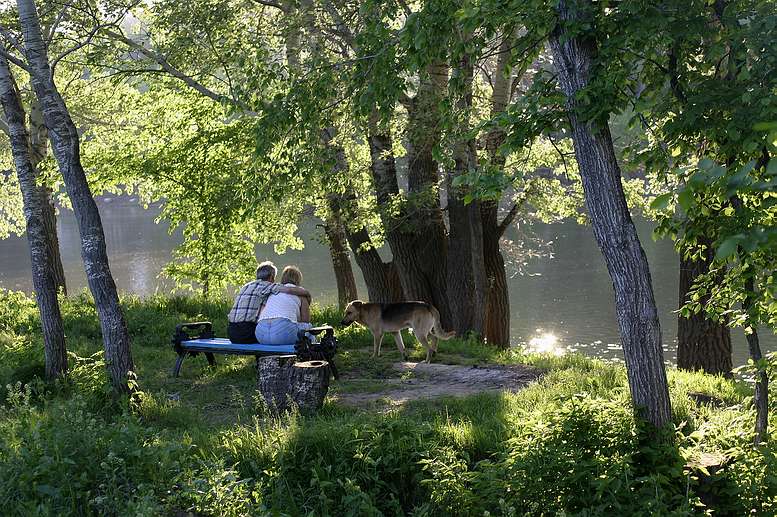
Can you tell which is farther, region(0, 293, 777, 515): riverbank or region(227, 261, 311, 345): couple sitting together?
region(227, 261, 311, 345): couple sitting together

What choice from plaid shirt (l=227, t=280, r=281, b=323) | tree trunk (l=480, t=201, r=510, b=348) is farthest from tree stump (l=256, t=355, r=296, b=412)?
tree trunk (l=480, t=201, r=510, b=348)

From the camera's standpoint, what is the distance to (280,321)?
952cm

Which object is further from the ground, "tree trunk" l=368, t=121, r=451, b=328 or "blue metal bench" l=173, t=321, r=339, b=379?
"tree trunk" l=368, t=121, r=451, b=328

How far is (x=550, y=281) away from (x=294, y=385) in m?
27.6

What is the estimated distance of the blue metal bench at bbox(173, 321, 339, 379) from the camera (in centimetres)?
888

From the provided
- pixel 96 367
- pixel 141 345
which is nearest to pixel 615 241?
pixel 96 367

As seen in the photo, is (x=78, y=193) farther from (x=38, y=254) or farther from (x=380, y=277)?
(x=380, y=277)

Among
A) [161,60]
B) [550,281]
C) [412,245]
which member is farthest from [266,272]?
[550,281]

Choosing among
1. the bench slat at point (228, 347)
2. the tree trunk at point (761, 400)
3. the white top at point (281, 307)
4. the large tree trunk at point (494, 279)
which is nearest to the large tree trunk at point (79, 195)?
the bench slat at point (228, 347)

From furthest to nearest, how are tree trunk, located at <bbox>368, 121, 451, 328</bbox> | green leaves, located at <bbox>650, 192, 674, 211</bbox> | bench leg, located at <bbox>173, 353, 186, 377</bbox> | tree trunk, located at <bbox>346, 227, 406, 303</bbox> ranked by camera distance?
1. tree trunk, located at <bbox>346, 227, 406, 303</bbox>
2. tree trunk, located at <bbox>368, 121, 451, 328</bbox>
3. bench leg, located at <bbox>173, 353, 186, 377</bbox>
4. green leaves, located at <bbox>650, 192, 674, 211</bbox>

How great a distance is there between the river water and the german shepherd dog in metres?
4.29

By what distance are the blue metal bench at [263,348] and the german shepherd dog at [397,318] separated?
1.48 meters

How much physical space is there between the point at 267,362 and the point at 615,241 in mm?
3296

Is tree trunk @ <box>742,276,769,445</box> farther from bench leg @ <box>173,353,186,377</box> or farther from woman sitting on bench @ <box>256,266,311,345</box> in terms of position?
bench leg @ <box>173,353,186,377</box>
